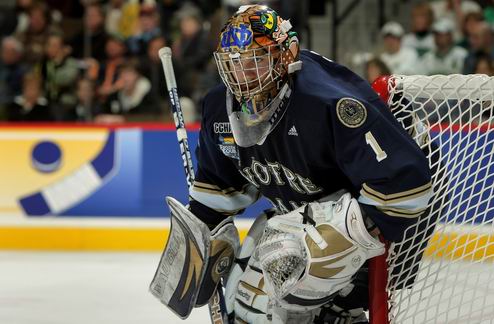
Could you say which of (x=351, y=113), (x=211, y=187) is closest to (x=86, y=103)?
(x=211, y=187)

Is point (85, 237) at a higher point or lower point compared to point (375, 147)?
lower

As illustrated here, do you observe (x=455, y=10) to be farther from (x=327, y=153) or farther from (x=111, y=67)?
(x=327, y=153)

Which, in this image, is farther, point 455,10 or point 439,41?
point 455,10

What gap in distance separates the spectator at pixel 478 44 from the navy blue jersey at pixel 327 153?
131 inches

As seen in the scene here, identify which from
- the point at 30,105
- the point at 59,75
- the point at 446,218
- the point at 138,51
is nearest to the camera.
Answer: the point at 446,218

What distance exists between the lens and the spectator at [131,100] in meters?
5.79

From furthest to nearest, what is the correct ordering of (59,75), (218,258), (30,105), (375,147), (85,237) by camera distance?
1. (59,75)
2. (30,105)
3. (85,237)
4. (218,258)
5. (375,147)

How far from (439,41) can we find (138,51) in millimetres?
1887

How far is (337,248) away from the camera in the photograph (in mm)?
2209

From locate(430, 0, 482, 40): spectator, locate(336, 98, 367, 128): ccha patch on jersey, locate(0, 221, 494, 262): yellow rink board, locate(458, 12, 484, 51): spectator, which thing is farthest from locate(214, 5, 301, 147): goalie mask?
locate(430, 0, 482, 40): spectator

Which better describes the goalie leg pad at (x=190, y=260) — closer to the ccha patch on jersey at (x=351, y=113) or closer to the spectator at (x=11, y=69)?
the ccha patch on jersey at (x=351, y=113)

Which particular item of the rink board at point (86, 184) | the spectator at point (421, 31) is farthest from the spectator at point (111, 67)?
the spectator at point (421, 31)

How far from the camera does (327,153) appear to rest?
2314mm

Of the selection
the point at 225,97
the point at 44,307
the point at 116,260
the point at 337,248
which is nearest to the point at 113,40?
the point at 116,260
